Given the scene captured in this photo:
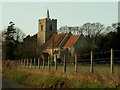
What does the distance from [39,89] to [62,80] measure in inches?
63.0

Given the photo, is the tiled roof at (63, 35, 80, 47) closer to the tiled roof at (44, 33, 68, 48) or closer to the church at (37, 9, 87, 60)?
the church at (37, 9, 87, 60)

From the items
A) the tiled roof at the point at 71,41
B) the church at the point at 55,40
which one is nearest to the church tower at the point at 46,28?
the church at the point at 55,40

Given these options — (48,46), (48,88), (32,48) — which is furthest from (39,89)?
(48,46)

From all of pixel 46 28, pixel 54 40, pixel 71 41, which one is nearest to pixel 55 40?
A: pixel 54 40

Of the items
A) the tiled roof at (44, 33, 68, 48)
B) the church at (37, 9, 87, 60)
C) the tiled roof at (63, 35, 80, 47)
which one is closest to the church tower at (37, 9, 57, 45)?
the church at (37, 9, 87, 60)

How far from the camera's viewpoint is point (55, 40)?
4542 inches

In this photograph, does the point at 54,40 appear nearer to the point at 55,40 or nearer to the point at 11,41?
the point at 55,40

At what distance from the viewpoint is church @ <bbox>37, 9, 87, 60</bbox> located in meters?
102

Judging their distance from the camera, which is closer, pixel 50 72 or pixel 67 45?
pixel 50 72

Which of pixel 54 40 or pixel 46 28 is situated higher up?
pixel 46 28

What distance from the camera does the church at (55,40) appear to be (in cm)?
10166

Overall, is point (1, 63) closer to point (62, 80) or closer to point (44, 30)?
point (62, 80)

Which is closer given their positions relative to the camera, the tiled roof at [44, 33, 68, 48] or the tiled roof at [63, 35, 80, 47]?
the tiled roof at [63, 35, 80, 47]

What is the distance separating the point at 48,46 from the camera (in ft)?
370
